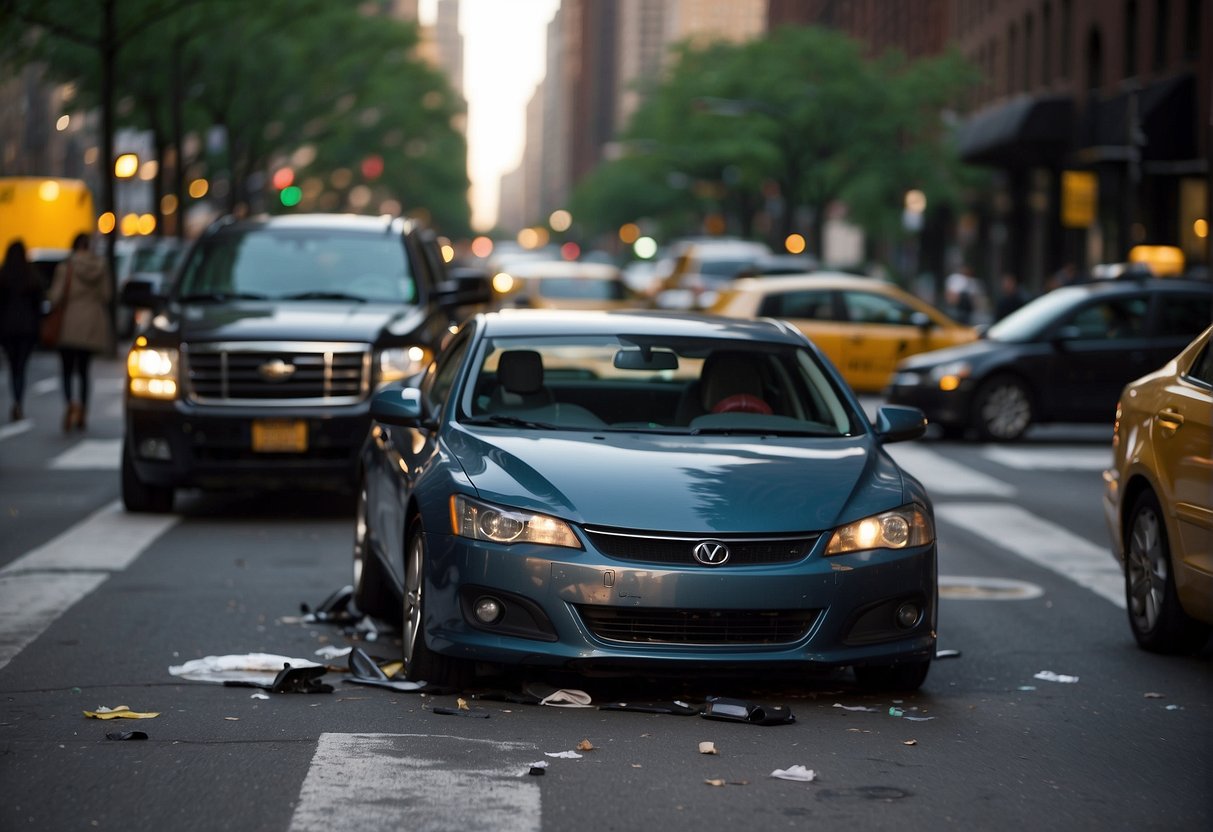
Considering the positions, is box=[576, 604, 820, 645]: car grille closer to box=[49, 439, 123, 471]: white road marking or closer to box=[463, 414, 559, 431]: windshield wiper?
box=[463, 414, 559, 431]: windshield wiper

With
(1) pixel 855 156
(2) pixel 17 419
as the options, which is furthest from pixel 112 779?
(1) pixel 855 156

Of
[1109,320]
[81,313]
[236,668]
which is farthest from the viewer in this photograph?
[1109,320]

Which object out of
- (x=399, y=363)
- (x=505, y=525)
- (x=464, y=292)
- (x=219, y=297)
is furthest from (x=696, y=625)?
(x=219, y=297)

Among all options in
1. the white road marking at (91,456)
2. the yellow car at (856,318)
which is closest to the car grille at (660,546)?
the white road marking at (91,456)

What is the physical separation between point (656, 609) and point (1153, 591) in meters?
2.85

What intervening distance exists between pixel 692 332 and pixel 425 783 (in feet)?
10.8

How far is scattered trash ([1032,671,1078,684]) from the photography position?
8.56m

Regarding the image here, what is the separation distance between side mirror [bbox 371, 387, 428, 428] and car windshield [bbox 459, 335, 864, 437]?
0.62 feet

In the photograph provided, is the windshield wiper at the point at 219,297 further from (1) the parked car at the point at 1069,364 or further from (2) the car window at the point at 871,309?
(2) the car window at the point at 871,309

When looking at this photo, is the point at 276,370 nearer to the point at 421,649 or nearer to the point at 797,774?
the point at 421,649

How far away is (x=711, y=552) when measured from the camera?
7.36 meters

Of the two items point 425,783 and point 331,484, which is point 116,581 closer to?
point 331,484

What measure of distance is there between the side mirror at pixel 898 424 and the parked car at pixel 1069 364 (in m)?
12.8

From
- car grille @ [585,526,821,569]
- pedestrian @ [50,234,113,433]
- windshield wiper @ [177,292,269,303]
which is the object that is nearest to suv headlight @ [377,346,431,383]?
windshield wiper @ [177,292,269,303]
